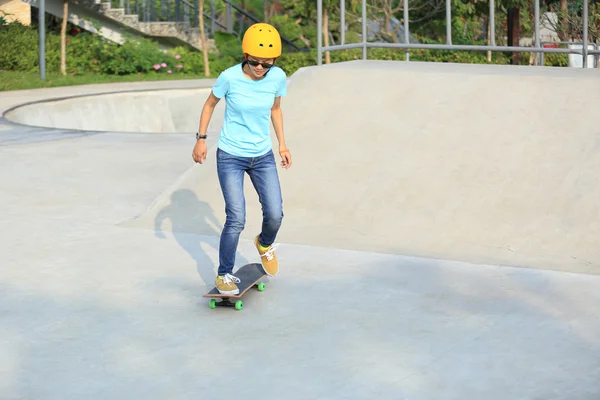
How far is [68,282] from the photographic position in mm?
7172

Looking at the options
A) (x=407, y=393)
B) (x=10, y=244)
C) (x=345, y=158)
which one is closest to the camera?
(x=407, y=393)

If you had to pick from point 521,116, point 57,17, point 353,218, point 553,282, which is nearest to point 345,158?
point 353,218

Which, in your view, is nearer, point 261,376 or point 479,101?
point 261,376

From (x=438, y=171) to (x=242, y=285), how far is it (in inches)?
123

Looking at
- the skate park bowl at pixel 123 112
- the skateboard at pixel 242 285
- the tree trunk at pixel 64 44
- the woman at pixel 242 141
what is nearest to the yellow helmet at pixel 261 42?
the woman at pixel 242 141

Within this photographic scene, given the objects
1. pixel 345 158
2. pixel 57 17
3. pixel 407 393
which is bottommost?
pixel 407 393

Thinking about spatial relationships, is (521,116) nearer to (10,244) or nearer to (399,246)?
(399,246)

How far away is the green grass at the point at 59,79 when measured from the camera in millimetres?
23562

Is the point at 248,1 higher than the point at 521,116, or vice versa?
the point at 248,1

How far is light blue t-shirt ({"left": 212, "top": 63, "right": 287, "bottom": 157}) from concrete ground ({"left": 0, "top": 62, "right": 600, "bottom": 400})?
1028 millimetres

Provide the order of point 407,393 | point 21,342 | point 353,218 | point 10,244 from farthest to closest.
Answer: point 353,218 < point 10,244 < point 21,342 < point 407,393

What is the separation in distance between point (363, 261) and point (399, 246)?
0.52m

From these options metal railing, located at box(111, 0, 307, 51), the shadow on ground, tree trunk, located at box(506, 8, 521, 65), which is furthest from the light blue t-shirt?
metal railing, located at box(111, 0, 307, 51)

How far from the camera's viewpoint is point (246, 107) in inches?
254
